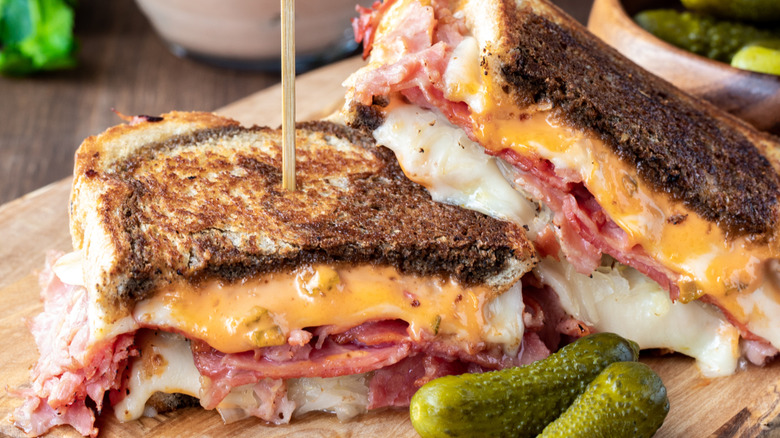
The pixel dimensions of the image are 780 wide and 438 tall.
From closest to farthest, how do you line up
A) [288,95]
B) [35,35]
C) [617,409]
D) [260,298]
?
[617,409] → [260,298] → [288,95] → [35,35]

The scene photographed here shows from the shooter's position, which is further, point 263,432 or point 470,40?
point 470,40

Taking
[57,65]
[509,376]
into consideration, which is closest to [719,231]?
[509,376]

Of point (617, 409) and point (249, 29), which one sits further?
point (249, 29)

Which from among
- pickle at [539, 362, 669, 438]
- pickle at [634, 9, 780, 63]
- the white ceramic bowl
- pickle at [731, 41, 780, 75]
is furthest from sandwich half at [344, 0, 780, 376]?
the white ceramic bowl

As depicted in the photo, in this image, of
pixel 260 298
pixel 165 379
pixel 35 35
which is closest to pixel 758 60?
pixel 260 298

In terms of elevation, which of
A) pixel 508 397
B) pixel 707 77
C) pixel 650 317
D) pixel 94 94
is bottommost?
pixel 94 94

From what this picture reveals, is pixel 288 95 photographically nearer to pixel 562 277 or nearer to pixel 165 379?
pixel 165 379

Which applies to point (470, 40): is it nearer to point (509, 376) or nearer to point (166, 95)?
point (509, 376)
